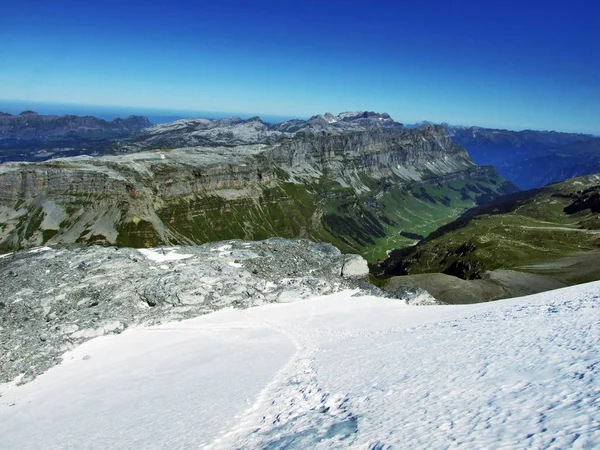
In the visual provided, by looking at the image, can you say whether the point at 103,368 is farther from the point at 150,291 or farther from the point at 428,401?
the point at 428,401

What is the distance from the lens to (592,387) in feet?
59.5

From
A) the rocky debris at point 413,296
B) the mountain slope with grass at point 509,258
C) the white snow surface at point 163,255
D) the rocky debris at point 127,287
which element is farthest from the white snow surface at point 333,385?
the mountain slope with grass at point 509,258

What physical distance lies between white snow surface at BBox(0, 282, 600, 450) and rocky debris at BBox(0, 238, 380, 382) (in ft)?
8.72

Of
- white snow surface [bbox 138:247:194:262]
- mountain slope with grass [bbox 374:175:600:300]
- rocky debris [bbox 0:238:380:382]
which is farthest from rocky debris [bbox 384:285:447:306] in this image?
white snow surface [bbox 138:247:194:262]

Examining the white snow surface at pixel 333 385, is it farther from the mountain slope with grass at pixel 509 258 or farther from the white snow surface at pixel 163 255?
the mountain slope with grass at pixel 509 258

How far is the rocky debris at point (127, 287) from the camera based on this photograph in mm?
43406

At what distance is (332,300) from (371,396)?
35.3 metres

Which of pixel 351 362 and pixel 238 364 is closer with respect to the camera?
pixel 351 362

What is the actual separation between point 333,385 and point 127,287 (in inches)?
1459

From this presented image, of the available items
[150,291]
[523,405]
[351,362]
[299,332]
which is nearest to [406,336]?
[351,362]

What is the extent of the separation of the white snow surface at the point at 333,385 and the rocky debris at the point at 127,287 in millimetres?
2659

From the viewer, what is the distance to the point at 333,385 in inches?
1065

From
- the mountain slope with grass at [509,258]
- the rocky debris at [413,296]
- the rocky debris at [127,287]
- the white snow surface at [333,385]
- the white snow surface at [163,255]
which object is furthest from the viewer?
the mountain slope with grass at [509,258]

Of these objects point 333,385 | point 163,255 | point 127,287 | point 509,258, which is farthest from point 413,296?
point 509,258
